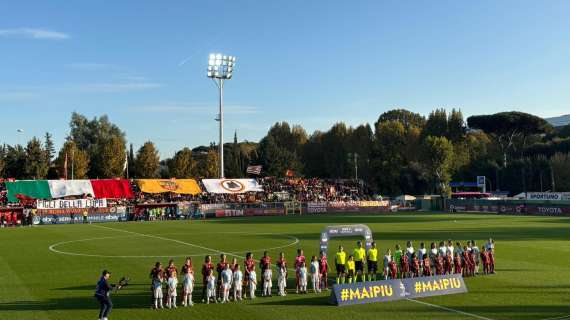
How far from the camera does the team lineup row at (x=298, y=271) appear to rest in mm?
18969

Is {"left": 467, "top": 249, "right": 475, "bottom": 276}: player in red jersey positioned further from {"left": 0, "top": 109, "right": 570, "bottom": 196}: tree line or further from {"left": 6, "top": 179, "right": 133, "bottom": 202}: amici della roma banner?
{"left": 0, "top": 109, "right": 570, "bottom": 196}: tree line

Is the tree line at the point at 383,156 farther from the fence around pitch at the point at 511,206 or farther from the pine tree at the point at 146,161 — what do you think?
the fence around pitch at the point at 511,206

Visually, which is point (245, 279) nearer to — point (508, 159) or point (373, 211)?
point (373, 211)

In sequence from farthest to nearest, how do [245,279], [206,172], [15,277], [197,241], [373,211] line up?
[206,172]
[373,211]
[197,241]
[15,277]
[245,279]

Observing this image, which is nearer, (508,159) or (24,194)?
(24,194)

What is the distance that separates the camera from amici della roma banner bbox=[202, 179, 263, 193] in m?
83.2

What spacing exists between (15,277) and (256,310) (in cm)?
1345

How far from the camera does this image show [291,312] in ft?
58.0

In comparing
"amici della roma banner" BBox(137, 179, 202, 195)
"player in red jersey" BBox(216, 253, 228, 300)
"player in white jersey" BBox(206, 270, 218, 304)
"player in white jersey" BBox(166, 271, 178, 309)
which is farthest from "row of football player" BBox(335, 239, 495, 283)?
"amici della roma banner" BBox(137, 179, 202, 195)

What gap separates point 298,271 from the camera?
20.8 m

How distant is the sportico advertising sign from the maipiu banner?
2215 inches

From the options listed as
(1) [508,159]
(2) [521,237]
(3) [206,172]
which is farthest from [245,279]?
(1) [508,159]

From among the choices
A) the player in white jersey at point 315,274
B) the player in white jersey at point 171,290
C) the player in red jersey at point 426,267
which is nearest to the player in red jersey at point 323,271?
the player in white jersey at point 315,274

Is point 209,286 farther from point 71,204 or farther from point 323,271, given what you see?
point 71,204
